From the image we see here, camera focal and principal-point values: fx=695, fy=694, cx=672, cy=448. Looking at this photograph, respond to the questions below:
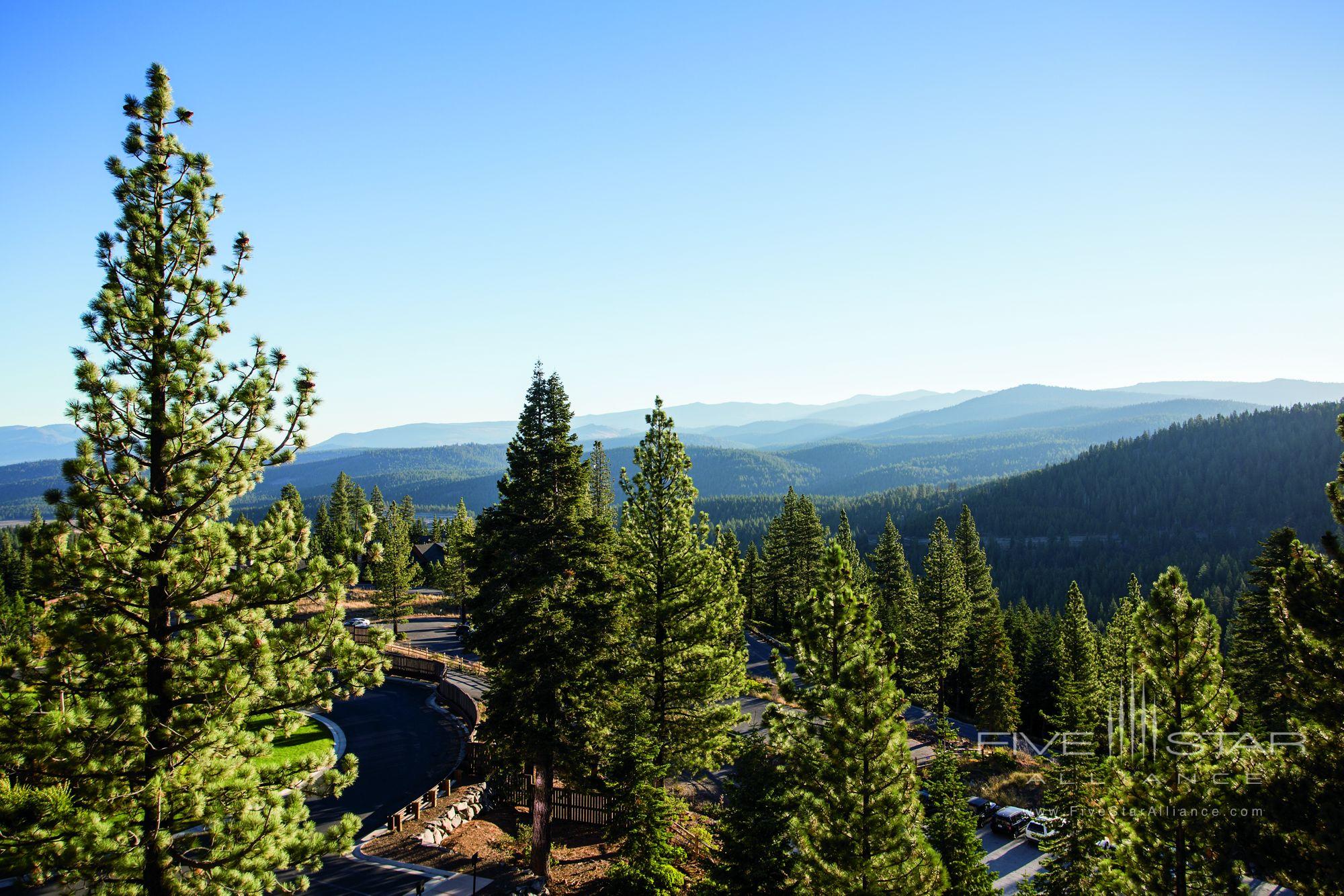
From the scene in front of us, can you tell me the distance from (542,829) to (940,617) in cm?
3672

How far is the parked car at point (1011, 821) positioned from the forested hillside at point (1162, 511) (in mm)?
100373

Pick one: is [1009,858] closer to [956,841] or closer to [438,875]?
[956,841]

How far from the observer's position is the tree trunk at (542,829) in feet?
63.5

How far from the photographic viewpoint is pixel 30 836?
21.6 ft

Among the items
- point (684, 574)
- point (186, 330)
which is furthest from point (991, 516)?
point (186, 330)

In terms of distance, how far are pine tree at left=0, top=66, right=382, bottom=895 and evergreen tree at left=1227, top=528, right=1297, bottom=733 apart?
39.6 m

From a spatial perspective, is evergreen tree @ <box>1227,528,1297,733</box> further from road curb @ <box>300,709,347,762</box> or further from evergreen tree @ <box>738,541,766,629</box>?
road curb @ <box>300,709,347,762</box>

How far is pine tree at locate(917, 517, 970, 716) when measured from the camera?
46.9 m

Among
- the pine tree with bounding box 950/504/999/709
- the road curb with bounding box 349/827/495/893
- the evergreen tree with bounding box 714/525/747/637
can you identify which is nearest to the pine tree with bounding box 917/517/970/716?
the pine tree with bounding box 950/504/999/709

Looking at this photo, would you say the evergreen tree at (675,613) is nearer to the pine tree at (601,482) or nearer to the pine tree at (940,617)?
the pine tree at (940,617)

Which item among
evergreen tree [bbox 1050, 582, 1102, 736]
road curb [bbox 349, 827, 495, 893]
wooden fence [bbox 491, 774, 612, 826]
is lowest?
evergreen tree [bbox 1050, 582, 1102, 736]

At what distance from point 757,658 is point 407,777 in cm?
3691

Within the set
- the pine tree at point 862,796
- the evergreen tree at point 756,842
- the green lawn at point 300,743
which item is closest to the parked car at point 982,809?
the evergreen tree at point 756,842

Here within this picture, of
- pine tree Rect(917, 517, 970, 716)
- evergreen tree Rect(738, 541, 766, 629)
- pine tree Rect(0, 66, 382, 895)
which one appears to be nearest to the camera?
pine tree Rect(0, 66, 382, 895)
